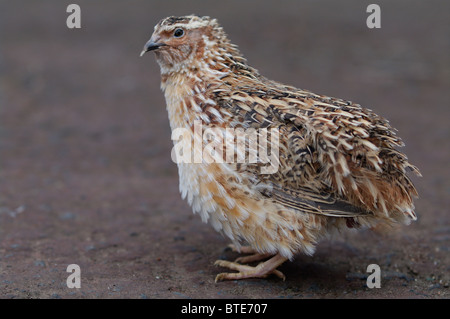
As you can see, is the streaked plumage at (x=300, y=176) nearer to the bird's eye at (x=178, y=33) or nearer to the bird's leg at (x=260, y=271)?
the bird's leg at (x=260, y=271)

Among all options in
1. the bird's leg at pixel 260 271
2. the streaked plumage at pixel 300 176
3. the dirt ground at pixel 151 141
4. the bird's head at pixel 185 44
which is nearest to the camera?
the streaked plumage at pixel 300 176

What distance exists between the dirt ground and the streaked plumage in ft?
2.38

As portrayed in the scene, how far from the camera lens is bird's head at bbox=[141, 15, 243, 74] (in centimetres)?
644

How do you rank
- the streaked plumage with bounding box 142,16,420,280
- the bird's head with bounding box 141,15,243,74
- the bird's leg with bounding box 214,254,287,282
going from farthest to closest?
the bird's head with bounding box 141,15,243,74, the bird's leg with bounding box 214,254,287,282, the streaked plumage with bounding box 142,16,420,280

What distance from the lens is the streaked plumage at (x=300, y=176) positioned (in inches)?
220

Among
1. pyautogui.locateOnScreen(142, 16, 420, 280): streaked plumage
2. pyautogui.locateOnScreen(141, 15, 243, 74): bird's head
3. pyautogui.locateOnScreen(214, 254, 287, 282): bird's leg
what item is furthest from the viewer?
pyautogui.locateOnScreen(141, 15, 243, 74): bird's head

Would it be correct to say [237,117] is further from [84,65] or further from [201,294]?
[84,65]

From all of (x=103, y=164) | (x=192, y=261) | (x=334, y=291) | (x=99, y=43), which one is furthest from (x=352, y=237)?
(x=99, y=43)

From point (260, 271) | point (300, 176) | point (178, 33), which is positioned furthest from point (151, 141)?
point (300, 176)

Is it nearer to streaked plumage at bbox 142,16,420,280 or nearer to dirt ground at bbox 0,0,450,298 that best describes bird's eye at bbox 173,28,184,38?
streaked plumage at bbox 142,16,420,280

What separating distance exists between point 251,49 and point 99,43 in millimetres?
4161

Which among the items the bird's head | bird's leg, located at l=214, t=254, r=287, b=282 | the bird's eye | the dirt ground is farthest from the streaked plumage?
the bird's eye

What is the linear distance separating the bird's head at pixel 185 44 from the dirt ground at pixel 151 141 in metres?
2.24

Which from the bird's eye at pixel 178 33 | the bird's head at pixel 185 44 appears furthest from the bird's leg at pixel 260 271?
the bird's eye at pixel 178 33
